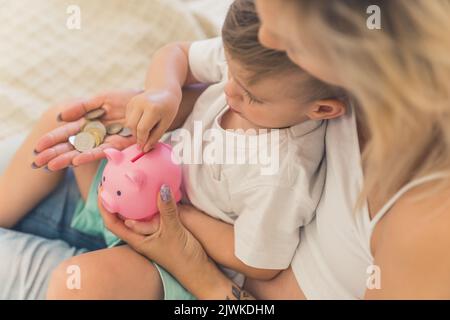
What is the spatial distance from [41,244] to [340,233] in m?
0.43

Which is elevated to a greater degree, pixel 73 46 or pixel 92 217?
pixel 73 46

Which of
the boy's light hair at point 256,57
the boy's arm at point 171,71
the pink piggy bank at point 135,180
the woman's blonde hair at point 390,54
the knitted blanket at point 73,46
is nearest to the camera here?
the woman's blonde hair at point 390,54

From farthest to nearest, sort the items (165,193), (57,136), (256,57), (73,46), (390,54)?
(73,46) < (57,136) < (165,193) < (256,57) < (390,54)

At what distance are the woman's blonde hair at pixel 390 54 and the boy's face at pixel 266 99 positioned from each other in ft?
0.40

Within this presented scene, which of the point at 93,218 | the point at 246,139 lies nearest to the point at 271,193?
the point at 246,139

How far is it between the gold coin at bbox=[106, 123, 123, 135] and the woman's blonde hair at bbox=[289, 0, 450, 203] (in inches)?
16.2

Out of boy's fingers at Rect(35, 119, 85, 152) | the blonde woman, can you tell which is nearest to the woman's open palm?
boy's fingers at Rect(35, 119, 85, 152)

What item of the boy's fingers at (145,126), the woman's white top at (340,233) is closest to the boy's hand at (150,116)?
the boy's fingers at (145,126)

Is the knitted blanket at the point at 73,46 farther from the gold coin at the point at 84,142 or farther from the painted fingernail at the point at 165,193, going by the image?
the painted fingernail at the point at 165,193

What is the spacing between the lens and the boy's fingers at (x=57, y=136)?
0.79m

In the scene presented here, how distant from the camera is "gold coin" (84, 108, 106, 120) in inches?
32.5

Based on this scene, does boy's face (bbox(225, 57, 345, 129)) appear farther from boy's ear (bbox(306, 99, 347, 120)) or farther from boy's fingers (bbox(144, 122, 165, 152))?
boy's fingers (bbox(144, 122, 165, 152))

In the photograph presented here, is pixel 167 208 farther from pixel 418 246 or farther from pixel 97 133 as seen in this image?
pixel 418 246

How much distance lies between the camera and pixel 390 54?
458mm
